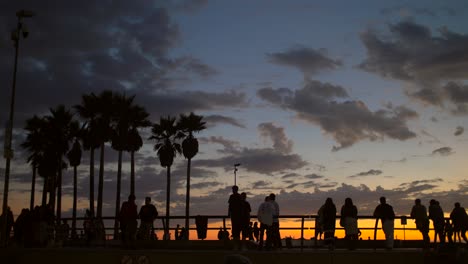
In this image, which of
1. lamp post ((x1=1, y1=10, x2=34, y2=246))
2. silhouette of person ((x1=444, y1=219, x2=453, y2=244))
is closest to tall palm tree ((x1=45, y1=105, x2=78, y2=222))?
lamp post ((x1=1, y1=10, x2=34, y2=246))

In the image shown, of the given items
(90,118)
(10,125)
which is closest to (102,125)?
(90,118)

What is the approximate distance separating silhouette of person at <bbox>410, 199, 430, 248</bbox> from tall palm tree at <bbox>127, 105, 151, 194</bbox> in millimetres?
42099

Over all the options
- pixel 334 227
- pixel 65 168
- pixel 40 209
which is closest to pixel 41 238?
pixel 40 209

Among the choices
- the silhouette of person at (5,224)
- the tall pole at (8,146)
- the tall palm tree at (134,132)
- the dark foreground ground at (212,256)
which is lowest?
the dark foreground ground at (212,256)

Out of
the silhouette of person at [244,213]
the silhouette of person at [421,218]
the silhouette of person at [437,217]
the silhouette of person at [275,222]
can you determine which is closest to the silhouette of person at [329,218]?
the silhouette of person at [275,222]

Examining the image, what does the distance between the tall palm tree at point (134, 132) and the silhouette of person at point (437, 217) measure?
42012mm

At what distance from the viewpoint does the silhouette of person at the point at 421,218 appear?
22.8m

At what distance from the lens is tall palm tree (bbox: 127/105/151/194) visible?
62.6m

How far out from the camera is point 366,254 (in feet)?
64.8

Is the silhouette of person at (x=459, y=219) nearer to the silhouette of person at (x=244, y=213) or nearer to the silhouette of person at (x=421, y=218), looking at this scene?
the silhouette of person at (x=421, y=218)

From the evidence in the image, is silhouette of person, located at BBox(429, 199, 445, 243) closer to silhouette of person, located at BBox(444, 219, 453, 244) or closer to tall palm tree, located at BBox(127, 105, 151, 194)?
silhouette of person, located at BBox(444, 219, 453, 244)

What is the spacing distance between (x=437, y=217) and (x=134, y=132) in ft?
145

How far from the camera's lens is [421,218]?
22.9 meters

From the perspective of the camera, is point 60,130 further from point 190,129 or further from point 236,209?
point 236,209
